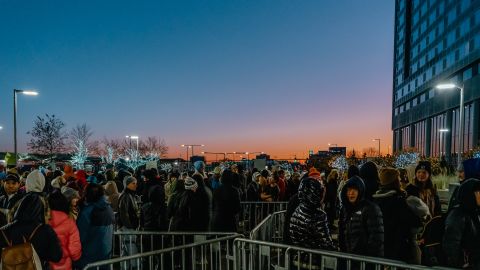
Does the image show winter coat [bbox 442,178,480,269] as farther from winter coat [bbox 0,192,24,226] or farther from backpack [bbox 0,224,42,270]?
winter coat [bbox 0,192,24,226]

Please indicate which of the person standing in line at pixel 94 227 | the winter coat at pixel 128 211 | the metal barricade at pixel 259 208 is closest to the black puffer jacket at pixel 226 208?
the winter coat at pixel 128 211

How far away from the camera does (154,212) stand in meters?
6.66

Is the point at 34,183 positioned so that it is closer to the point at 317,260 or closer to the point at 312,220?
the point at 312,220

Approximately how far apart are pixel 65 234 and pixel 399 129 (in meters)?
75.0

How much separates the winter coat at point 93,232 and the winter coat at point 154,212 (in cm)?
150

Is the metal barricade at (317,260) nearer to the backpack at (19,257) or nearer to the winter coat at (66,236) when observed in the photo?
the winter coat at (66,236)

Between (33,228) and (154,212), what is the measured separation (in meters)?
3.07

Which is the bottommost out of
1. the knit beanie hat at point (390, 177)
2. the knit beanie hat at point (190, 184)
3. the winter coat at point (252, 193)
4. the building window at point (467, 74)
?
the winter coat at point (252, 193)

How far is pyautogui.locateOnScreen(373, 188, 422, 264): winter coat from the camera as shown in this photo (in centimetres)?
442

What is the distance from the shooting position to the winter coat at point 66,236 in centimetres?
427

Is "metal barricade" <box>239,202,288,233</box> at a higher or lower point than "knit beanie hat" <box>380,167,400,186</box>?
lower

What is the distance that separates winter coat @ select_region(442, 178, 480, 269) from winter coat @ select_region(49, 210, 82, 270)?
4088mm

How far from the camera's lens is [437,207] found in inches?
251

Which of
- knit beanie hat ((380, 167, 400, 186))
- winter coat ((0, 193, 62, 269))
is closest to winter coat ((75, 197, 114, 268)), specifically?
winter coat ((0, 193, 62, 269))
